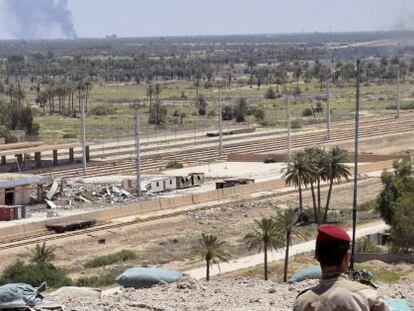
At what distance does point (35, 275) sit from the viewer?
105 feet

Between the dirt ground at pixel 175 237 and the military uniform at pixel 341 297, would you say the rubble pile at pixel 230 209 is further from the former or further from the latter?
the military uniform at pixel 341 297

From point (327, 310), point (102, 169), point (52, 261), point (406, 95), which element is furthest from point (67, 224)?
point (406, 95)

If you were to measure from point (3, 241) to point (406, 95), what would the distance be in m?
94.0

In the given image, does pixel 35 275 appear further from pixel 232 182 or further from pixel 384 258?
pixel 232 182

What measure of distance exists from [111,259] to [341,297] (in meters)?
31.7

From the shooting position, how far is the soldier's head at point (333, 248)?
20.8 ft

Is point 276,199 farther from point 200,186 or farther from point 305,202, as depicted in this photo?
point 200,186

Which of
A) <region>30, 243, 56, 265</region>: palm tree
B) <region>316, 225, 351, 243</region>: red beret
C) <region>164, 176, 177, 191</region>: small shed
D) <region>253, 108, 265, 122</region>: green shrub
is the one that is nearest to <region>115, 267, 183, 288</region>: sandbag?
<region>30, 243, 56, 265</region>: palm tree

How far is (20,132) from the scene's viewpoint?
273 ft

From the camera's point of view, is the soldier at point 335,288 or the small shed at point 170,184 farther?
the small shed at point 170,184

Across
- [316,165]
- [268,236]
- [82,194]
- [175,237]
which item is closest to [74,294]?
[268,236]

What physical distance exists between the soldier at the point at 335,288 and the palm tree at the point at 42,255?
28401 mm

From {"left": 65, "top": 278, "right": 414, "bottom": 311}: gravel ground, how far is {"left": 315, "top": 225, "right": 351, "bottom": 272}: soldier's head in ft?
34.2

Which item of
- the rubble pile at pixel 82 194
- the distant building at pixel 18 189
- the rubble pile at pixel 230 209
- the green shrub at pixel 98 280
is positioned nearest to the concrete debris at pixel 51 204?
the rubble pile at pixel 82 194
